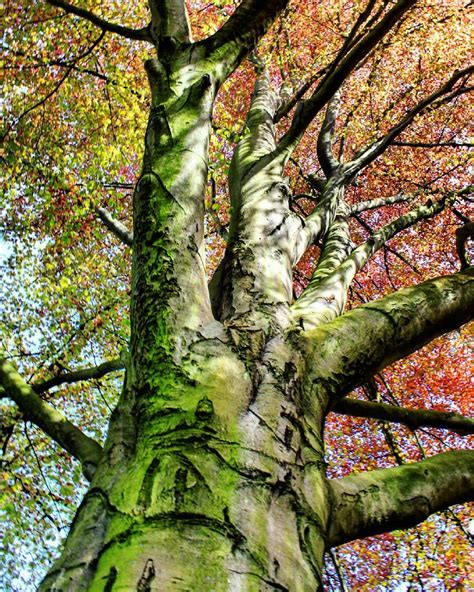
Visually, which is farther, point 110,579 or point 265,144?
point 265,144

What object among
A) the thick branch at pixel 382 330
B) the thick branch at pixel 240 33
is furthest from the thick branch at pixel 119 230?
the thick branch at pixel 382 330

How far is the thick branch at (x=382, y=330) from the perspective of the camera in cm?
215

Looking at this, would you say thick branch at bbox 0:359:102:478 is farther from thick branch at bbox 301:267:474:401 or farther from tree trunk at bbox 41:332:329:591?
thick branch at bbox 301:267:474:401

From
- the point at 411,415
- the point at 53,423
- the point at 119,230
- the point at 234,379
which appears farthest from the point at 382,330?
the point at 119,230

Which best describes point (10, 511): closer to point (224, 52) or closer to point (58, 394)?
point (58, 394)

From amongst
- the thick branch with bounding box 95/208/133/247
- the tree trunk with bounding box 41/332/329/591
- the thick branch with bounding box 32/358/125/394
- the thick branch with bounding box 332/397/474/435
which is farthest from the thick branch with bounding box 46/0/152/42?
the thick branch with bounding box 332/397/474/435

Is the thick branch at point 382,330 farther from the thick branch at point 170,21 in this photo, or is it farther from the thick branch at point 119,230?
the thick branch at point 119,230

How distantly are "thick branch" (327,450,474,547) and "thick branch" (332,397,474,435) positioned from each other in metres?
0.28

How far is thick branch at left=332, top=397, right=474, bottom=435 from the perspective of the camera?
2.47 m

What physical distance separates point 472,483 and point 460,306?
91 centimetres

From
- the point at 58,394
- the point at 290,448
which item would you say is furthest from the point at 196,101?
the point at 58,394

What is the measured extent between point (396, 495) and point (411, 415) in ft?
2.33

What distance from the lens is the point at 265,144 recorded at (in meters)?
4.32

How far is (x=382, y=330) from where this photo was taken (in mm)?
2350
